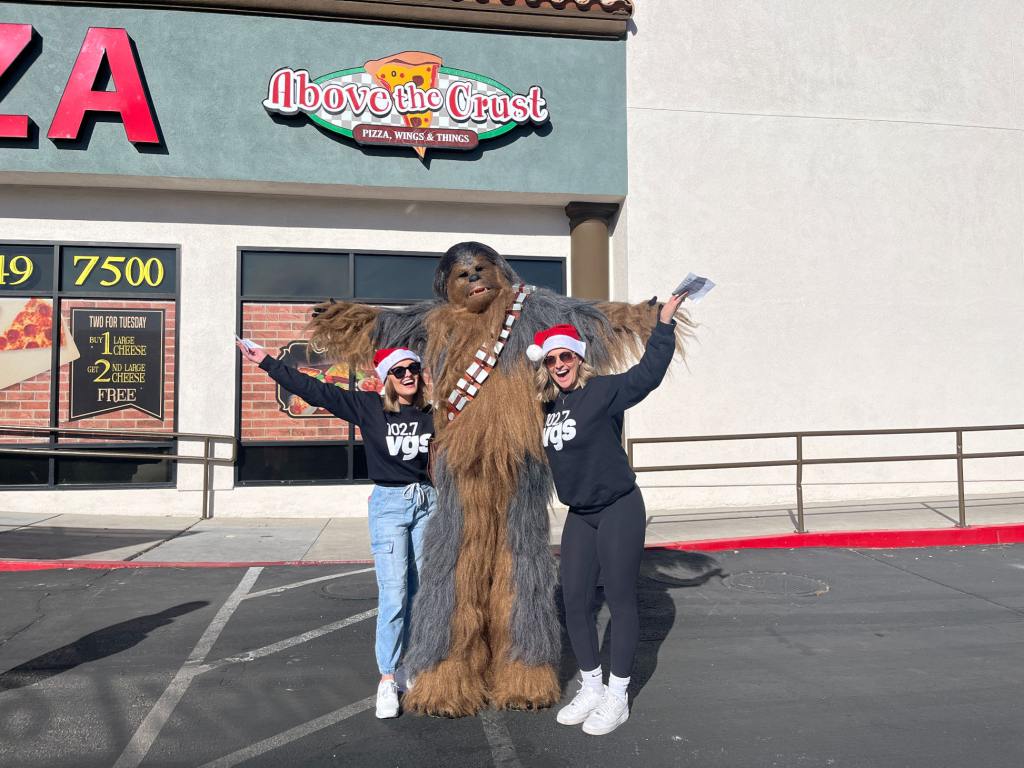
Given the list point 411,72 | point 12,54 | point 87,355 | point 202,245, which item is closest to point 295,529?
point 87,355

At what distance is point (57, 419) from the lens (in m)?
9.20

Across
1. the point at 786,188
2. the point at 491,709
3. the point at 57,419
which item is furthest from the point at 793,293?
the point at 57,419

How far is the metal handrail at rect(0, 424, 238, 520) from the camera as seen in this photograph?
8766 millimetres

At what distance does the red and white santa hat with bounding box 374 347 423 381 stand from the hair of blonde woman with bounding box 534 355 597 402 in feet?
1.95

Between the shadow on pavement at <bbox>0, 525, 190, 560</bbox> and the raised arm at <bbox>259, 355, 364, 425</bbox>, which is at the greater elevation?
the raised arm at <bbox>259, 355, 364, 425</bbox>

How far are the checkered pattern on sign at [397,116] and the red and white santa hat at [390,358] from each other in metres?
6.34

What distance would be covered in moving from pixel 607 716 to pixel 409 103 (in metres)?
7.86

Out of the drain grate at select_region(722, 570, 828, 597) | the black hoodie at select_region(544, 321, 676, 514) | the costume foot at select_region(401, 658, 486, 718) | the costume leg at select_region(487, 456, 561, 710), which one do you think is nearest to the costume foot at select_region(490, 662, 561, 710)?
the costume leg at select_region(487, 456, 561, 710)

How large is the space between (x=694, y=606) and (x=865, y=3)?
29.4 ft

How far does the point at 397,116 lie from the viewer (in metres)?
9.19

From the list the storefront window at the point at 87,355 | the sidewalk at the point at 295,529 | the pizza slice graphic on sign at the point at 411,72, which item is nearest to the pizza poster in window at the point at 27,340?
the storefront window at the point at 87,355

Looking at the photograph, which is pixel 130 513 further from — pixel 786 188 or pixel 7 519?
pixel 786 188

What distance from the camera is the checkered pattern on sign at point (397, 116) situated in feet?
29.8

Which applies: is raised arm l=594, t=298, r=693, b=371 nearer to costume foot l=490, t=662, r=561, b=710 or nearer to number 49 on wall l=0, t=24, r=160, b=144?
costume foot l=490, t=662, r=561, b=710
